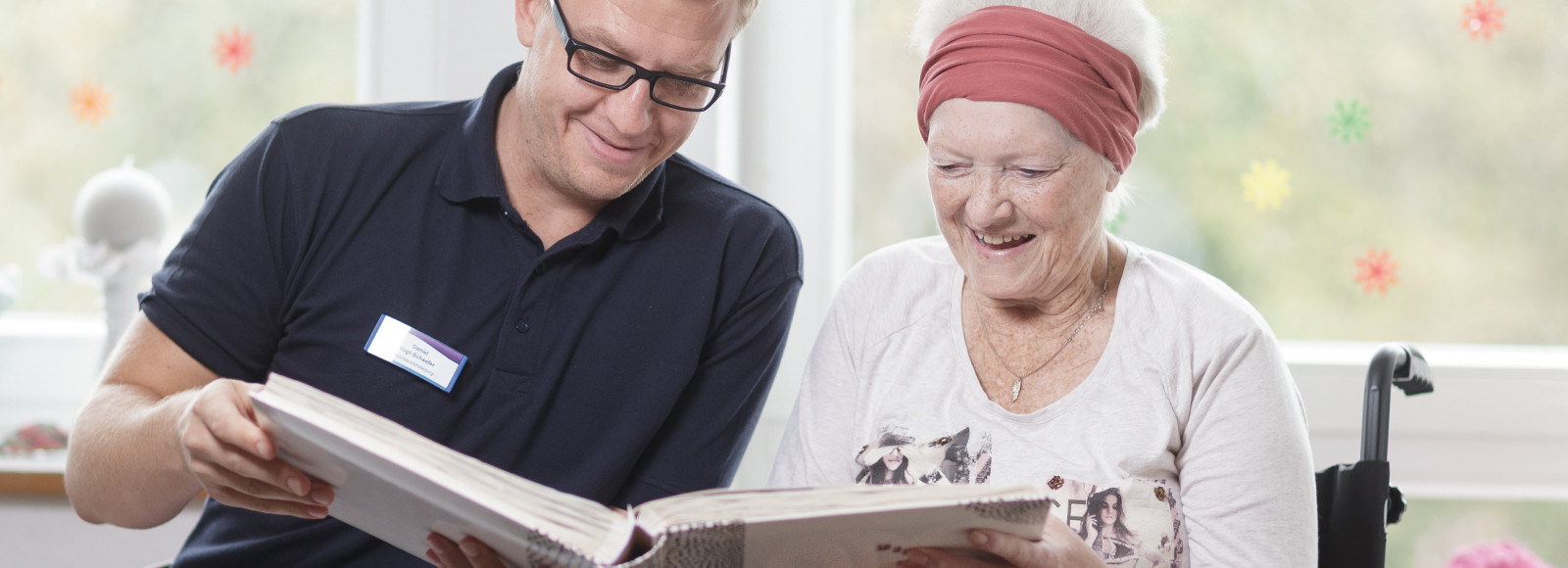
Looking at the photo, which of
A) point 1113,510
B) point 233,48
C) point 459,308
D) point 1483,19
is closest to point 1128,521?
point 1113,510

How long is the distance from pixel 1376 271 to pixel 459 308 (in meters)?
1.87

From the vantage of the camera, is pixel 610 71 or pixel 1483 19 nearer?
pixel 610 71

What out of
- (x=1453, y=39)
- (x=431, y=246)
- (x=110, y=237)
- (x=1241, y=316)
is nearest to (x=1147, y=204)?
(x=1453, y=39)

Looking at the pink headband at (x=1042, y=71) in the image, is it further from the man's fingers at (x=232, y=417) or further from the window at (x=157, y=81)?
the window at (x=157, y=81)

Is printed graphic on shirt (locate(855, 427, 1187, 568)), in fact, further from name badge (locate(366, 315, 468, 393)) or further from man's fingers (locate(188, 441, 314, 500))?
man's fingers (locate(188, 441, 314, 500))

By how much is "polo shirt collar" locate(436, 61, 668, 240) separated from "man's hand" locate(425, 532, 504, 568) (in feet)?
2.03

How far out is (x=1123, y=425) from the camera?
1378 mm

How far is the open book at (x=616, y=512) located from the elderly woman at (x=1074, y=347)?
488 mm

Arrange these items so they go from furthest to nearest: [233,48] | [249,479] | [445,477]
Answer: [233,48], [249,479], [445,477]

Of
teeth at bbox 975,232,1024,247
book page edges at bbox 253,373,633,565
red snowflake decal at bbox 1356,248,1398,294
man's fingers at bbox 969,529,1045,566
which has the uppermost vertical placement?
red snowflake decal at bbox 1356,248,1398,294

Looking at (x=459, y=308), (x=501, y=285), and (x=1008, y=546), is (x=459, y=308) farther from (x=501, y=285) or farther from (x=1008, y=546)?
(x=1008, y=546)

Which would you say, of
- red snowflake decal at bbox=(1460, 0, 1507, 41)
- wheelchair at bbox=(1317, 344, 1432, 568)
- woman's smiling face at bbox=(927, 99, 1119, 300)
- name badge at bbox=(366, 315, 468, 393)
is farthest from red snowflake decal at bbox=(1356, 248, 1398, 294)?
name badge at bbox=(366, 315, 468, 393)

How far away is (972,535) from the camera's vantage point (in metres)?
0.90

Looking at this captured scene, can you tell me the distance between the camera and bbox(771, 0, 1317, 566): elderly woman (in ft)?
4.33
